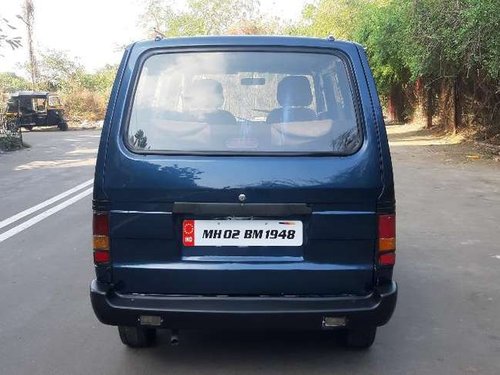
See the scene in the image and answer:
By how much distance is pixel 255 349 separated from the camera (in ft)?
13.4

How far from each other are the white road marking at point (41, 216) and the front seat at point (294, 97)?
495 cm

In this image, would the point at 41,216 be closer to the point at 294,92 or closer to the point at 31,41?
the point at 294,92

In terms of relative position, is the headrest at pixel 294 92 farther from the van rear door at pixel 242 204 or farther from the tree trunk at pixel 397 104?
the tree trunk at pixel 397 104

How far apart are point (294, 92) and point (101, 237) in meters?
1.40

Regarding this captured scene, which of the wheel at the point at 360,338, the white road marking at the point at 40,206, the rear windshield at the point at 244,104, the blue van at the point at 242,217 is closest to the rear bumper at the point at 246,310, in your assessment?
the blue van at the point at 242,217

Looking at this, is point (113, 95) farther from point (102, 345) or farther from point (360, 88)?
point (102, 345)

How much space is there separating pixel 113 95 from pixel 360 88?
1.40 meters

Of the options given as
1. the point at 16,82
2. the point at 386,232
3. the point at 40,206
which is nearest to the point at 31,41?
the point at 16,82

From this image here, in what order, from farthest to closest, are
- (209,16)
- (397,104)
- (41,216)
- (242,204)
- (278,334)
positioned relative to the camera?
(209,16), (397,104), (41,216), (278,334), (242,204)

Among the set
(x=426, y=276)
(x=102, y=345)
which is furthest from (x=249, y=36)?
(x=426, y=276)

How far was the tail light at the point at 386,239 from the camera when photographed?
3.40m

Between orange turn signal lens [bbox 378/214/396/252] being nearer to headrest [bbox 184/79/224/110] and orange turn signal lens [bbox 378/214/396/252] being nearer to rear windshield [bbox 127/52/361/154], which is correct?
rear windshield [bbox 127/52/361/154]

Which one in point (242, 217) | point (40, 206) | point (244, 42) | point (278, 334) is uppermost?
point (244, 42)

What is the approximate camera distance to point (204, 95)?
144 inches
